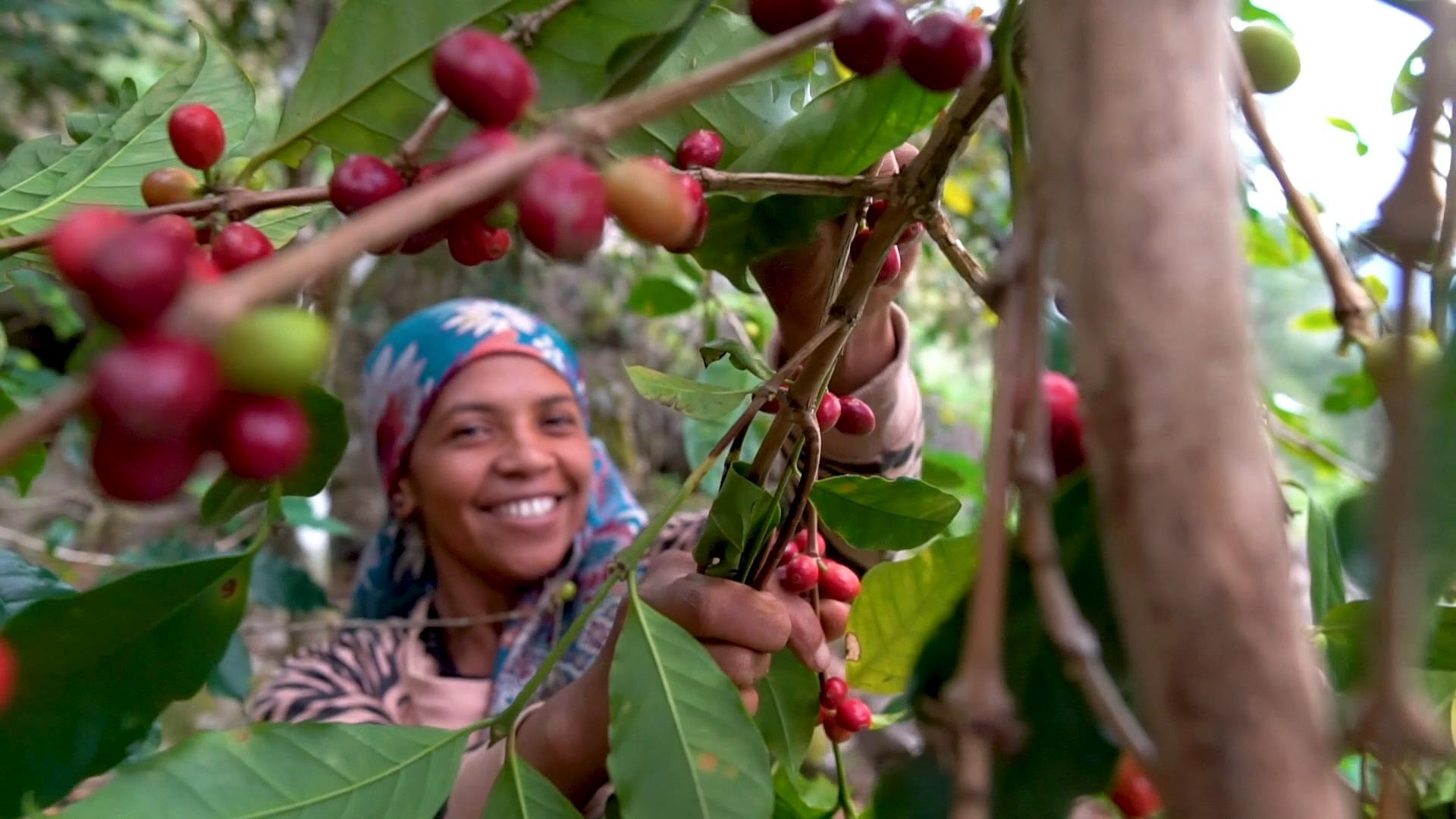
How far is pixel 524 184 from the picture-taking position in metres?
0.23

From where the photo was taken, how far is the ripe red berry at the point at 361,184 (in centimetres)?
32

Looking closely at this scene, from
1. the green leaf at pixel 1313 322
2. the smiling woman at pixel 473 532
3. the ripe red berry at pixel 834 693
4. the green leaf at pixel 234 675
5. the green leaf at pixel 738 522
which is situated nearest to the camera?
the green leaf at pixel 738 522

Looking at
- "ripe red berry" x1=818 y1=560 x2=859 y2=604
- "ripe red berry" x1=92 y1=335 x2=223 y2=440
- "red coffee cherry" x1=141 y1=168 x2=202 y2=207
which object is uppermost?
"ripe red berry" x1=92 y1=335 x2=223 y2=440

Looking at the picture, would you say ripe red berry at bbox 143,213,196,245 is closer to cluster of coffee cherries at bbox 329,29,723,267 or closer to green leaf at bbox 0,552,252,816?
cluster of coffee cherries at bbox 329,29,723,267

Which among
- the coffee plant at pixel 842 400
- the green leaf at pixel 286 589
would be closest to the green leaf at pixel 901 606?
the coffee plant at pixel 842 400

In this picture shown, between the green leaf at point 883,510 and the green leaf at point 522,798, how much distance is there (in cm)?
22

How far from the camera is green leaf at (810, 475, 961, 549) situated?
0.57 meters

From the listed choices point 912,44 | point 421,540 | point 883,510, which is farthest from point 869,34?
point 421,540

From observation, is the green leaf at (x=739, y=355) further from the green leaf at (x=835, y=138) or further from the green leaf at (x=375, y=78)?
the green leaf at (x=375, y=78)

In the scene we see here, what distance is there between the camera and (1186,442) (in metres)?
0.19

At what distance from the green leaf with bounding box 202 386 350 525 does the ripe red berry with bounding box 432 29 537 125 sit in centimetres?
19

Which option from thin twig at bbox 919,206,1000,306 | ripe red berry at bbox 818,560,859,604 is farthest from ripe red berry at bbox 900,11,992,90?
ripe red berry at bbox 818,560,859,604

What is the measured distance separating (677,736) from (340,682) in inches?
44.0

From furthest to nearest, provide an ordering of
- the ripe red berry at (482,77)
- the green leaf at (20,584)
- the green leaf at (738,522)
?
1. the green leaf at (20,584)
2. the green leaf at (738,522)
3. the ripe red berry at (482,77)
